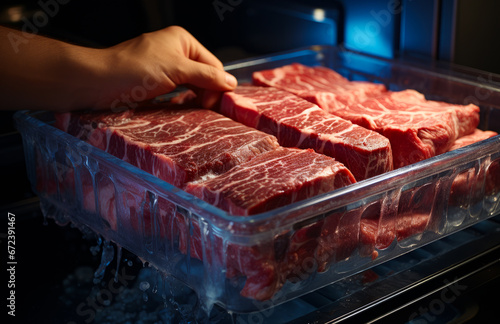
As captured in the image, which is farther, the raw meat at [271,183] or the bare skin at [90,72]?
the bare skin at [90,72]

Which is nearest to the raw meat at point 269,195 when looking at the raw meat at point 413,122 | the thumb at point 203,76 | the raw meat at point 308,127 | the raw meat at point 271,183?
the raw meat at point 271,183

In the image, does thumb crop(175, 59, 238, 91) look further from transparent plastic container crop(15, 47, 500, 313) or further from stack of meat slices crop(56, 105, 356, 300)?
transparent plastic container crop(15, 47, 500, 313)

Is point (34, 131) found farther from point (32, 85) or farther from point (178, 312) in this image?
point (178, 312)

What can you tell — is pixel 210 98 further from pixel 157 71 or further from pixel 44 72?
pixel 44 72

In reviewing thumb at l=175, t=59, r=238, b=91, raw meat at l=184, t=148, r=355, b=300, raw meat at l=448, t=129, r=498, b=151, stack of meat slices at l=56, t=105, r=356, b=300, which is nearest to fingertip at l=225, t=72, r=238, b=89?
thumb at l=175, t=59, r=238, b=91

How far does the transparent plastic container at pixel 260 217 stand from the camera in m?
1.13

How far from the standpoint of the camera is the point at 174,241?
1259 millimetres

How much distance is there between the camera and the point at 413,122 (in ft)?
5.35

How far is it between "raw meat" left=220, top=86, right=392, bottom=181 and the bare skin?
0.12 m

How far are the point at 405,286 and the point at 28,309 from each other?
861 mm

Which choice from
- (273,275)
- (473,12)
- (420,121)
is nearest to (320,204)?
(273,275)

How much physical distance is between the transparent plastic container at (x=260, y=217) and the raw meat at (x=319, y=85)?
1.70 feet

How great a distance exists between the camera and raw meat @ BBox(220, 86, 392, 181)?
4.76 feet

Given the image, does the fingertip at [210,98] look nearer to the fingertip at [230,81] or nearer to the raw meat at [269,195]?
the fingertip at [230,81]
